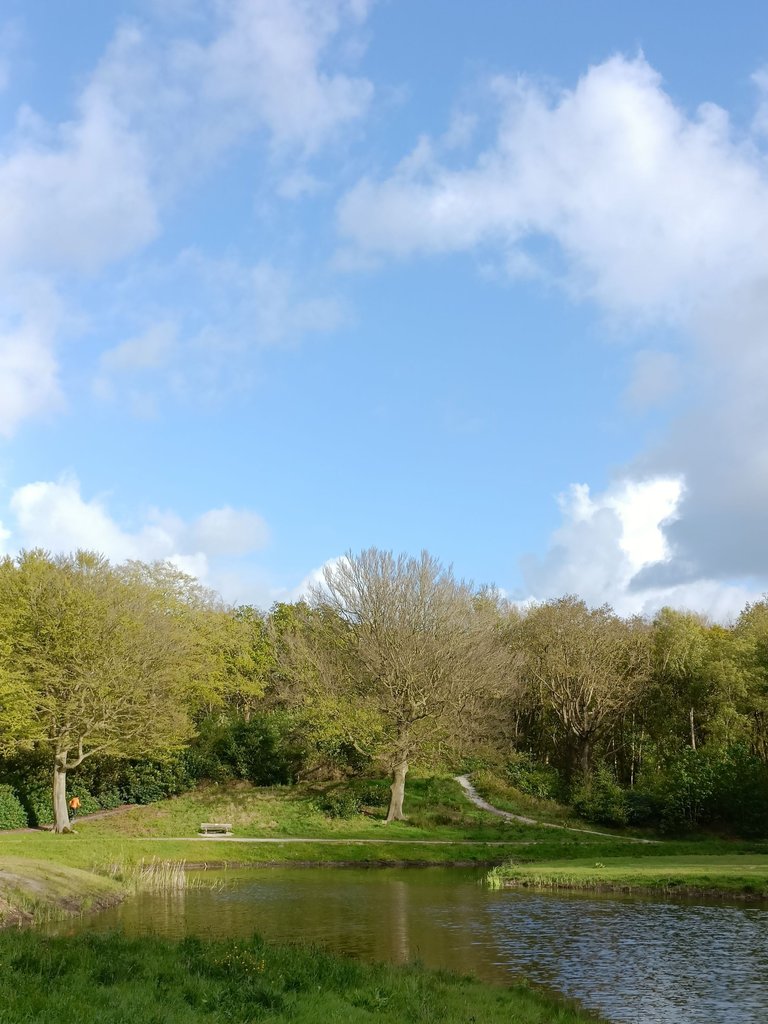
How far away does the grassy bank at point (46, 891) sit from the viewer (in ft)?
79.2

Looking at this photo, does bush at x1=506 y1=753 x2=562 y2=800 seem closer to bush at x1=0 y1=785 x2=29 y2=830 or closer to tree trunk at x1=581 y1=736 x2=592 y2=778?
tree trunk at x1=581 y1=736 x2=592 y2=778

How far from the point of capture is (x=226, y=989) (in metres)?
14.7

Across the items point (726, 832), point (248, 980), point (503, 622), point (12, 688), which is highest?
point (503, 622)

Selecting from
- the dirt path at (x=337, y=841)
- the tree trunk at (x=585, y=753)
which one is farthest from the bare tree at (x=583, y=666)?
the dirt path at (x=337, y=841)

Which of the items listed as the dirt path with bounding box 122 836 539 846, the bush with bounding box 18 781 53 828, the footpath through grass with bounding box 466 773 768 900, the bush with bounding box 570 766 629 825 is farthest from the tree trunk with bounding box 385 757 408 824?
the bush with bounding box 18 781 53 828

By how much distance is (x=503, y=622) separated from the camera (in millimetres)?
80375

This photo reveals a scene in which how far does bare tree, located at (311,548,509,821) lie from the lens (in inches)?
2301

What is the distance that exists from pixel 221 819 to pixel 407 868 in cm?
1677

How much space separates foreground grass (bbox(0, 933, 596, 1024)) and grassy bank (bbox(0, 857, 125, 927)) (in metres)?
6.40

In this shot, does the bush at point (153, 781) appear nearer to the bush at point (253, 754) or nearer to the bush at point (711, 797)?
the bush at point (253, 754)

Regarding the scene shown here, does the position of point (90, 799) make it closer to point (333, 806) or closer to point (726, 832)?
point (333, 806)

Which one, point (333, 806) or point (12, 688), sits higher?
point (12, 688)

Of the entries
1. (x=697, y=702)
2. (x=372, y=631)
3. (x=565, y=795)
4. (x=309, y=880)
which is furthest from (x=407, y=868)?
(x=697, y=702)

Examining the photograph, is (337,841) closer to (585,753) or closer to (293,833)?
(293,833)
